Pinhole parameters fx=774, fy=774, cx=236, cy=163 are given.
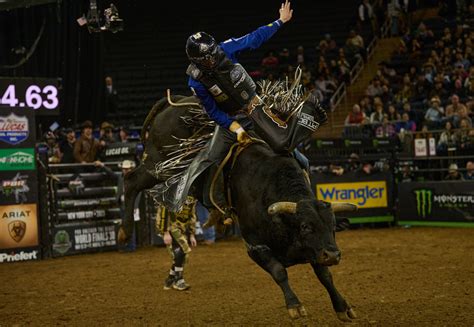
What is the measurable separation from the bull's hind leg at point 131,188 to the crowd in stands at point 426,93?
371 inches

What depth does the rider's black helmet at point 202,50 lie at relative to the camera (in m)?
7.38

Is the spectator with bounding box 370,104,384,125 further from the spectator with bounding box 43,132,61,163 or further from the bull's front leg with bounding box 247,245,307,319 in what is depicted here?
the bull's front leg with bounding box 247,245,307,319

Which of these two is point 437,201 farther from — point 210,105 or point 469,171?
point 210,105

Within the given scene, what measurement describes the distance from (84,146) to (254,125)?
9.46 metres

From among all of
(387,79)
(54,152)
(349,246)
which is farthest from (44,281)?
(387,79)

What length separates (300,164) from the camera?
7.59m

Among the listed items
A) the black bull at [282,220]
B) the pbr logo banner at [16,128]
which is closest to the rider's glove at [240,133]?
the black bull at [282,220]

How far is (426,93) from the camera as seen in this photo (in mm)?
21844

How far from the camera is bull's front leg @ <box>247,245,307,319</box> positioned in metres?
6.45

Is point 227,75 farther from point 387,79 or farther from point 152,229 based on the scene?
point 387,79

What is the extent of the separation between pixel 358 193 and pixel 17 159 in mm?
7589

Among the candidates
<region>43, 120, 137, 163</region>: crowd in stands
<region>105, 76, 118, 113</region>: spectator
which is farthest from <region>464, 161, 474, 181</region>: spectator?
<region>105, 76, 118, 113</region>: spectator

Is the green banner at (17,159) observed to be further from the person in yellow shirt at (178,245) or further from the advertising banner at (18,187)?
the person in yellow shirt at (178,245)

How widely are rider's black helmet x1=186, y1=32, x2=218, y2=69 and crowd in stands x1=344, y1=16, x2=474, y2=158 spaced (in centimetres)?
1061
